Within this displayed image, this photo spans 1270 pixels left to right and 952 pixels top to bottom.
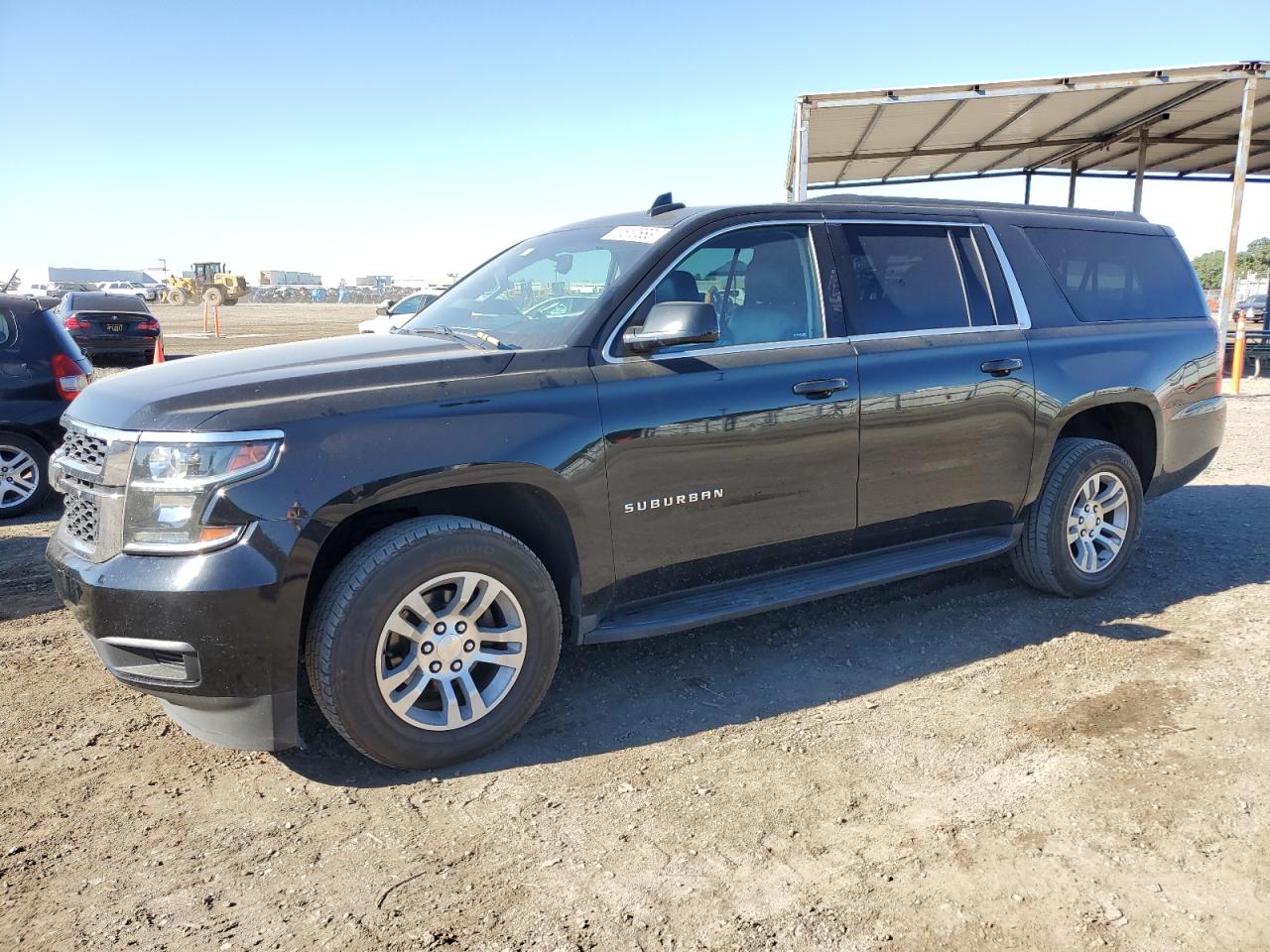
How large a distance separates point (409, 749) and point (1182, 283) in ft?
16.1

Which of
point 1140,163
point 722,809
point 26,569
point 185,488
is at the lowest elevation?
point 722,809

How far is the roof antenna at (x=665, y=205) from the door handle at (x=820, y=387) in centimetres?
100

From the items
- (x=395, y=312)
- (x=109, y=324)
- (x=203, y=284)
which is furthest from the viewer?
(x=203, y=284)

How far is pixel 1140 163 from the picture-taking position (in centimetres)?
1669

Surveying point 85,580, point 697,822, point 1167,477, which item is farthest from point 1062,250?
point 85,580

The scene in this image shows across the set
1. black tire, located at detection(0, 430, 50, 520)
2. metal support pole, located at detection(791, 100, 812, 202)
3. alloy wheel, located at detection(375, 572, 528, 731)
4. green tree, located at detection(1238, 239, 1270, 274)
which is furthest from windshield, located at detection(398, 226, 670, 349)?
green tree, located at detection(1238, 239, 1270, 274)

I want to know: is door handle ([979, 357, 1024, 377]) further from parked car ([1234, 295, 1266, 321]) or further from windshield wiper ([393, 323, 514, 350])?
parked car ([1234, 295, 1266, 321])

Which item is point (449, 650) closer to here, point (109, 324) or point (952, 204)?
point (952, 204)

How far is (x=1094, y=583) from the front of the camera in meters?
4.94

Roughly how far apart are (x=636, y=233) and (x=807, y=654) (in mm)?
2039

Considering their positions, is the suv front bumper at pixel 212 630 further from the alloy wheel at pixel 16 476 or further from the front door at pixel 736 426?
the alloy wheel at pixel 16 476

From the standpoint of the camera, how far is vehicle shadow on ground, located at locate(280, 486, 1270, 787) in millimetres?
3506

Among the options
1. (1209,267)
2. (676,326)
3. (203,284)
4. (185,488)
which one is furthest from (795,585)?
(1209,267)

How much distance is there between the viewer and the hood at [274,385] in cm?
295
